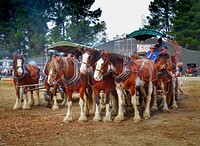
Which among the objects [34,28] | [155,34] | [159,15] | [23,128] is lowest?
[23,128]

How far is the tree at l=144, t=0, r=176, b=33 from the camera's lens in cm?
4388

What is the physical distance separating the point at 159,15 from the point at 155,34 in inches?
1439

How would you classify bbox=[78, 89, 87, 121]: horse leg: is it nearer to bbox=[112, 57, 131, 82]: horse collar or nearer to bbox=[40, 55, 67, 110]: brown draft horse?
bbox=[112, 57, 131, 82]: horse collar

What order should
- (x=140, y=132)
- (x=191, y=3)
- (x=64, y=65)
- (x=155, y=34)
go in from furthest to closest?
(x=191, y=3) < (x=155, y=34) < (x=64, y=65) < (x=140, y=132)

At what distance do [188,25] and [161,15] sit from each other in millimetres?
7347

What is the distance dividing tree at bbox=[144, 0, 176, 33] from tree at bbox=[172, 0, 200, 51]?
4172 mm

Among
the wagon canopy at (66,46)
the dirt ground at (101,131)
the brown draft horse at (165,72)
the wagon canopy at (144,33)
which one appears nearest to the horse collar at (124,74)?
the dirt ground at (101,131)

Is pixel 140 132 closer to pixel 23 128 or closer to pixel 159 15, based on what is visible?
pixel 23 128

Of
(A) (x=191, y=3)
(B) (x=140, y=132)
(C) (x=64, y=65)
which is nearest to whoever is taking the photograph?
(B) (x=140, y=132)

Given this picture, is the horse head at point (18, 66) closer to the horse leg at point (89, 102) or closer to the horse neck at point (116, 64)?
the horse leg at point (89, 102)

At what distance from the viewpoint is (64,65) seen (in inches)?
308

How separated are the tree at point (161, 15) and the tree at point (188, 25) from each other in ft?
13.7

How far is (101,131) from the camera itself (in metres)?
6.54

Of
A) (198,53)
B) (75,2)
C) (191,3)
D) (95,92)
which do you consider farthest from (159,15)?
(95,92)
